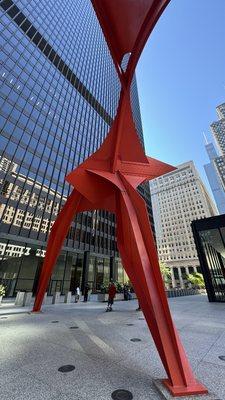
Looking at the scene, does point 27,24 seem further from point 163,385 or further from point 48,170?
point 163,385

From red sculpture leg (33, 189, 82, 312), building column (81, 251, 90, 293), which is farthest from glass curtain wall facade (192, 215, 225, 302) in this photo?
building column (81, 251, 90, 293)

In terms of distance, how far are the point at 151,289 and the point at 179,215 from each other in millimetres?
124338

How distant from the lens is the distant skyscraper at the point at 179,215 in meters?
107

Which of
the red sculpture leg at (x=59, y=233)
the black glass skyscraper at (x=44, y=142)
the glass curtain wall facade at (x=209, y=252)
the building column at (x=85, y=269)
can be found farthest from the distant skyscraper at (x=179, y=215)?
the red sculpture leg at (x=59, y=233)

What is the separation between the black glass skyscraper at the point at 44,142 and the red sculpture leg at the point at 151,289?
68.1 ft

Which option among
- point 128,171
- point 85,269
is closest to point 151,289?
point 128,171

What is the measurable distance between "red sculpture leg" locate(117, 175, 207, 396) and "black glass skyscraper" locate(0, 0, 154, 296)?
20.8 metres

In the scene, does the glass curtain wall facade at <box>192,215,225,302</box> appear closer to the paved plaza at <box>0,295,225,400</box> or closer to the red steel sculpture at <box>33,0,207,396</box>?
the paved plaza at <box>0,295,225,400</box>

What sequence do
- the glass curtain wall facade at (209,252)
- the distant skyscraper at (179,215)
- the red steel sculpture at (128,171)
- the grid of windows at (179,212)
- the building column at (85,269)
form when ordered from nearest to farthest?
the red steel sculpture at (128,171) < the glass curtain wall facade at (209,252) < the building column at (85,269) < the distant skyscraper at (179,215) < the grid of windows at (179,212)

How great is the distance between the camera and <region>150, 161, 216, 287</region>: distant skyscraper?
352 feet

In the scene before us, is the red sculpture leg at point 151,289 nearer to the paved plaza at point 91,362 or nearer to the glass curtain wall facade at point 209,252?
the paved plaza at point 91,362

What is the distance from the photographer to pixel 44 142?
31.3m

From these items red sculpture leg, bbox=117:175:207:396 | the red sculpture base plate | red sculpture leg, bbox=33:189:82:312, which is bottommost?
the red sculpture base plate

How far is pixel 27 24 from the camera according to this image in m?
37.4
